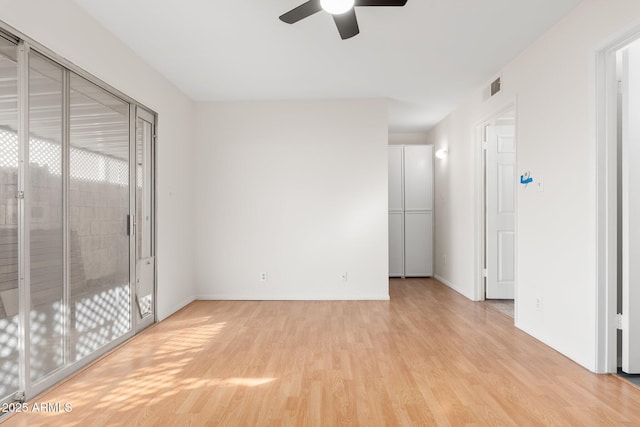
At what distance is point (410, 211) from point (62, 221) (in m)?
5.17

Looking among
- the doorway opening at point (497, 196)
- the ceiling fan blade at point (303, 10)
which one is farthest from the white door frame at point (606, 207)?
the doorway opening at point (497, 196)

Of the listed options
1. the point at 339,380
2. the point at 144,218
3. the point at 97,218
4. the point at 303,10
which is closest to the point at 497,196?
the point at 339,380

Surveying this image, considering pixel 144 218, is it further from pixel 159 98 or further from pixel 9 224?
pixel 9 224

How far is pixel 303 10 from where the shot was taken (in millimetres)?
2428

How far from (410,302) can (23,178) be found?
413 cm

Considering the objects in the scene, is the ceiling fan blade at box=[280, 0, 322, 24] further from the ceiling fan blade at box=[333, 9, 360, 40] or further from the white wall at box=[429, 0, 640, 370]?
the white wall at box=[429, 0, 640, 370]

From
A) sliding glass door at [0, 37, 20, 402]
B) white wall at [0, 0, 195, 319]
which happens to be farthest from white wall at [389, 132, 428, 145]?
sliding glass door at [0, 37, 20, 402]

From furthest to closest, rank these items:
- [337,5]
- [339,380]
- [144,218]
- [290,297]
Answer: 1. [290,297]
2. [144,218]
3. [339,380]
4. [337,5]

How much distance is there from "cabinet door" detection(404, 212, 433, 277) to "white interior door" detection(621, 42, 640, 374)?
3.93 meters

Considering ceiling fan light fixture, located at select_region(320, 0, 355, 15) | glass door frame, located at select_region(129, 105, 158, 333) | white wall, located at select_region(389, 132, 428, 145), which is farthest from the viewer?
white wall, located at select_region(389, 132, 428, 145)

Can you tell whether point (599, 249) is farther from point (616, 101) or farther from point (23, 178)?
point (23, 178)

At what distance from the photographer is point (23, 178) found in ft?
7.35

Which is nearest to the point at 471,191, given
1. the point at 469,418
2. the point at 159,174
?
the point at 469,418

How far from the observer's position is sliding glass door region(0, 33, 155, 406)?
85.3 inches
